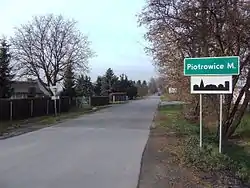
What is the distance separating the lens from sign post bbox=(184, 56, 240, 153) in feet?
39.4

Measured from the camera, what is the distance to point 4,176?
914 cm

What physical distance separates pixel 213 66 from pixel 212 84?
57 cm

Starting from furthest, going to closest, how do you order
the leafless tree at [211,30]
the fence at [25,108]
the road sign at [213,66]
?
the fence at [25,108], the leafless tree at [211,30], the road sign at [213,66]

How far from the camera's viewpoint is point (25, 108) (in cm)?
3475

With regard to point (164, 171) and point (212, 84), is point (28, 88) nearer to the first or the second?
point (212, 84)

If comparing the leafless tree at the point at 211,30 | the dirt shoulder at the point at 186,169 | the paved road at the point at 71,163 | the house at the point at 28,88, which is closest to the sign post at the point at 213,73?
the dirt shoulder at the point at 186,169

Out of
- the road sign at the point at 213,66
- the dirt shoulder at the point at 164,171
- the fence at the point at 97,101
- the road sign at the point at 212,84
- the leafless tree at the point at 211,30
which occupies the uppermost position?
the leafless tree at the point at 211,30

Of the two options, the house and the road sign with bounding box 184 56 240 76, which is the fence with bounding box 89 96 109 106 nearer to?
the house

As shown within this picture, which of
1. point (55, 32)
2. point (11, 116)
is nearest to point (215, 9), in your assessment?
point (11, 116)

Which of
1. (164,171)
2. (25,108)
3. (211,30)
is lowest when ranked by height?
(164,171)

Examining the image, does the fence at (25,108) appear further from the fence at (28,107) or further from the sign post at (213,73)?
the sign post at (213,73)

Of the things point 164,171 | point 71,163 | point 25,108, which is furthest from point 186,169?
point 25,108

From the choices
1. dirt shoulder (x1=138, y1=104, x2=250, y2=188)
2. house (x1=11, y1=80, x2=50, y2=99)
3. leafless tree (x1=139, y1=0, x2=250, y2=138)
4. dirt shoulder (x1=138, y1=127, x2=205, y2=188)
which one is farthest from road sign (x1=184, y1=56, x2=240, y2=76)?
house (x1=11, y1=80, x2=50, y2=99)

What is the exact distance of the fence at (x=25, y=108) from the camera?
100 ft
